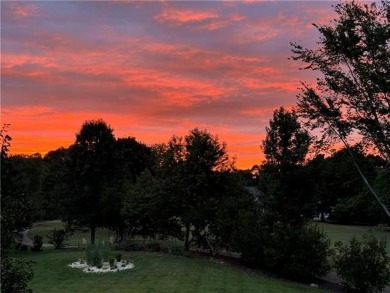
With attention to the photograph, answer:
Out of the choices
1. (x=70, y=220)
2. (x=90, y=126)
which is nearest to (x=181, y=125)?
(x=90, y=126)

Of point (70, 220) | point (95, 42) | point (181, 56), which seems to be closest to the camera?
point (95, 42)

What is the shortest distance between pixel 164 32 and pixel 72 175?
2121cm

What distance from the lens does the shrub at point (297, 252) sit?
803 inches

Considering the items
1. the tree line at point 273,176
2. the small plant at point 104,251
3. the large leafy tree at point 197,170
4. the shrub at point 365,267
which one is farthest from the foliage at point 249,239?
the small plant at point 104,251

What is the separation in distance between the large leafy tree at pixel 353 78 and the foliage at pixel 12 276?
13.9m

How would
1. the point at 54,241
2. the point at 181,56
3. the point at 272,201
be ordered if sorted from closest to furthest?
the point at 181,56 → the point at 272,201 → the point at 54,241

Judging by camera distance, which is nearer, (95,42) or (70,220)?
(95,42)

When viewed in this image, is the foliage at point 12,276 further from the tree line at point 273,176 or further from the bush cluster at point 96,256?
the bush cluster at point 96,256

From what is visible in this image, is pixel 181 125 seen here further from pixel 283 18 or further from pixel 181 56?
pixel 283 18

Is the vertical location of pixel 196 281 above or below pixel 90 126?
below

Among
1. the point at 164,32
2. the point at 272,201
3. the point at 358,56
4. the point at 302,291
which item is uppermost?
the point at 164,32

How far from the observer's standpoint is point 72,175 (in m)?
35.7

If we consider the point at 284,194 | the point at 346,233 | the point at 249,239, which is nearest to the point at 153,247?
the point at 249,239

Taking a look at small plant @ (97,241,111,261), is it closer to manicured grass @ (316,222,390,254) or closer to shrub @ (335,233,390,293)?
shrub @ (335,233,390,293)
